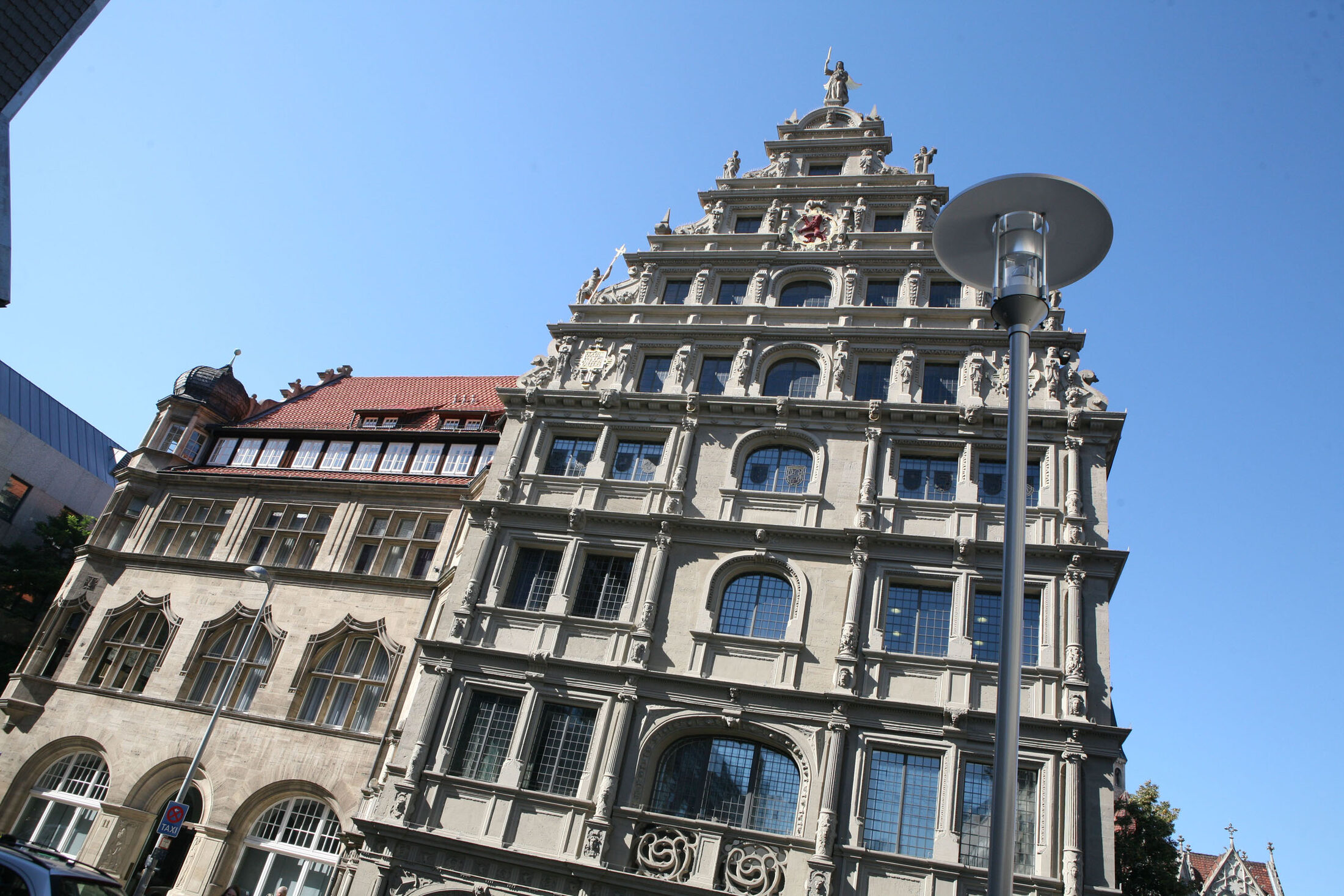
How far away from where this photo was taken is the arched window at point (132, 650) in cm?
3000

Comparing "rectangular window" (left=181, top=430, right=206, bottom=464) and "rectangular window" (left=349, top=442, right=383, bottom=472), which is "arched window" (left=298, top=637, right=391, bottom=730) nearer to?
"rectangular window" (left=349, top=442, right=383, bottom=472)

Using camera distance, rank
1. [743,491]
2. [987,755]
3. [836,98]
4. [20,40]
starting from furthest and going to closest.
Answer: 1. [836,98]
2. [743,491]
3. [20,40]
4. [987,755]

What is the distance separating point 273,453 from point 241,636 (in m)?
8.52

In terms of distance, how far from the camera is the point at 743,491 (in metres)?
23.5

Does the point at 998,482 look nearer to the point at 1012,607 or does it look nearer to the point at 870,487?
the point at 870,487

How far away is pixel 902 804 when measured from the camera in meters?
18.7

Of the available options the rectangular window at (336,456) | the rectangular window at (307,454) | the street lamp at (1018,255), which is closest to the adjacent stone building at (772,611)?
the rectangular window at (336,456)

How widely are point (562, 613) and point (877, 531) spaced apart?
26.7ft

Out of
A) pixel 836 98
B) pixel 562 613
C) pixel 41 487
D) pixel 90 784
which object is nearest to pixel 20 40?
pixel 562 613

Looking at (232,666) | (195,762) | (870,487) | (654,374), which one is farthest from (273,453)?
(870,487)

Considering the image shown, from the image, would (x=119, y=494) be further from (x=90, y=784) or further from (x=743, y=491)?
(x=743, y=491)

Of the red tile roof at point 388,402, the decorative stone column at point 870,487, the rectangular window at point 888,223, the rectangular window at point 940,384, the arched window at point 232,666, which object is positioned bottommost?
the arched window at point 232,666

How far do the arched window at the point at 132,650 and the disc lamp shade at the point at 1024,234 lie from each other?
2995cm

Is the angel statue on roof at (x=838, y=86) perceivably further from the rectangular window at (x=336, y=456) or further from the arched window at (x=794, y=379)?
the rectangular window at (x=336, y=456)
